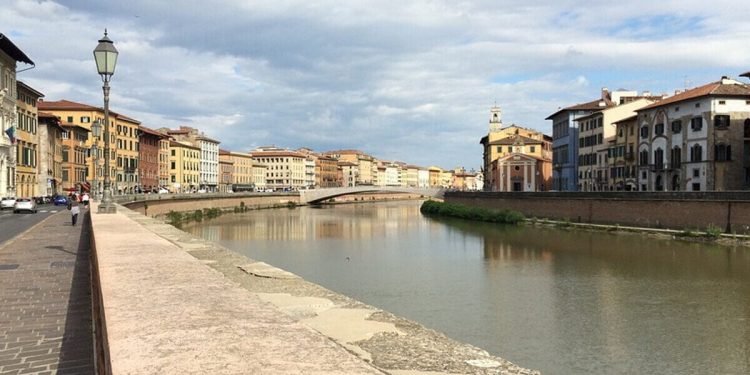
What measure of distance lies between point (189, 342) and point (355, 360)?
3.03 feet

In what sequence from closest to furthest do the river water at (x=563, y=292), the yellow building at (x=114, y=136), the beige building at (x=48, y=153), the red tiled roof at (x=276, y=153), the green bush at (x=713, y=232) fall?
the river water at (x=563, y=292) → the green bush at (x=713, y=232) → the beige building at (x=48, y=153) → the yellow building at (x=114, y=136) → the red tiled roof at (x=276, y=153)

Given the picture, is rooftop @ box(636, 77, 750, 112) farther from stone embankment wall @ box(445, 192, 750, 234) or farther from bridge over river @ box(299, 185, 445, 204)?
bridge over river @ box(299, 185, 445, 204)

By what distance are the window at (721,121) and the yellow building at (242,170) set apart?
110 metres

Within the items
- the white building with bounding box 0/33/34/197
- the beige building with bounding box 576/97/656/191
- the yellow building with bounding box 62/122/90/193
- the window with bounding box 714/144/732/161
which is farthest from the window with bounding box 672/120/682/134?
the yellow building with bounding box 62/122/90/193

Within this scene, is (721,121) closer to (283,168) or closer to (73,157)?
(73,157)

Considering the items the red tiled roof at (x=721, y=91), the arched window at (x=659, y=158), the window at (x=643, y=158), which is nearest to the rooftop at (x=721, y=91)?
the red tiled roof at (x=721, y=91)

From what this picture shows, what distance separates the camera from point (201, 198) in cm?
7400

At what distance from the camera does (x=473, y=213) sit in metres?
67.3

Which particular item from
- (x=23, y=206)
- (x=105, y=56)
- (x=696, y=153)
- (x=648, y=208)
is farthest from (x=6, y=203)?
(x=696, y=153)

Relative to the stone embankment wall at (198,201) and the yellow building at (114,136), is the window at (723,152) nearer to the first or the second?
the stone embankment wall at (198,201)

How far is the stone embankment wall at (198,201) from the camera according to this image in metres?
50.7

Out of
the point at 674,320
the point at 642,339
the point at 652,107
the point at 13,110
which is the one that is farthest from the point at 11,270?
the point at 652,107

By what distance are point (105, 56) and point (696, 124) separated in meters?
44.8

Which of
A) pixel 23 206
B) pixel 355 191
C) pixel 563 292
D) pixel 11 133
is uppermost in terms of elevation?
pixel 11 133
